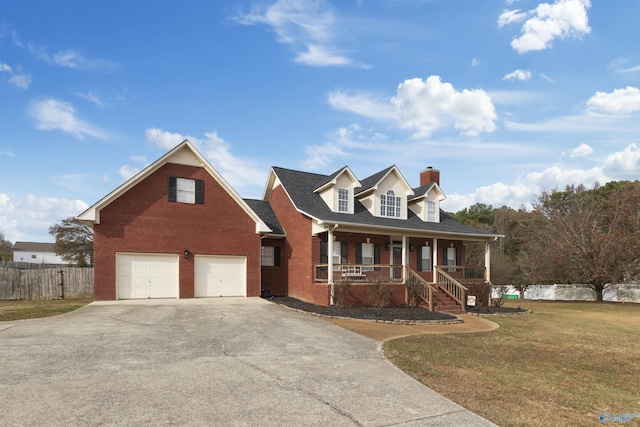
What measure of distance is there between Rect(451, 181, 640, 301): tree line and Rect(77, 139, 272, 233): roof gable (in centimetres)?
2371

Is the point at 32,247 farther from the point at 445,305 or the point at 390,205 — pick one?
the point at 445,305

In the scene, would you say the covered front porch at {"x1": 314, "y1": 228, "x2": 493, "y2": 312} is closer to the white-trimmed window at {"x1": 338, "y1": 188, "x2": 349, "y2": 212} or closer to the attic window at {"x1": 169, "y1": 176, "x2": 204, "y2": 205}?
the white-trimmed window at {"x1": 338, "y1": 188, "x2": 349, "y2": 212}

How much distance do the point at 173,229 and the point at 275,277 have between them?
6.63 meters

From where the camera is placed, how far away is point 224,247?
63.2 feet

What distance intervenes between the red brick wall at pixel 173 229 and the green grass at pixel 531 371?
454 inches

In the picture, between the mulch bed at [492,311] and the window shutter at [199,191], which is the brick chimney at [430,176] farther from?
the window shutter at [199,191]

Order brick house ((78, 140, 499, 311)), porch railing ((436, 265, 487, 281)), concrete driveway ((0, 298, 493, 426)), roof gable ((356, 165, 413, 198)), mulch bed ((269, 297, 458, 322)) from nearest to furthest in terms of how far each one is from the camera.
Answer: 1. concrete driveway ((0, 298, 493, 426))
2. mulch bed ((269, 297, 458, 322))
3. brick house ((78, 140, 499, 311))
4. roof gable ((356, 165, 413, 198))
5. porch railing ((436, 265, 487, 281))

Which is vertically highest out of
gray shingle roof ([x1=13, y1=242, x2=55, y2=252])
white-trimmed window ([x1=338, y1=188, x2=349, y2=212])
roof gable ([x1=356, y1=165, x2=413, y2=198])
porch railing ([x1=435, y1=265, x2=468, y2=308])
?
roof gable ([x1=356, y1=165, x2=413, y2=198])

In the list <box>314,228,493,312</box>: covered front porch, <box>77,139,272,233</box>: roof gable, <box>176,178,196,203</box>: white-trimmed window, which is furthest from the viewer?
<box>176,178,196,203</box>: white-trimmed window

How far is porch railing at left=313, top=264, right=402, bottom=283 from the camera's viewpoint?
59.0 ft

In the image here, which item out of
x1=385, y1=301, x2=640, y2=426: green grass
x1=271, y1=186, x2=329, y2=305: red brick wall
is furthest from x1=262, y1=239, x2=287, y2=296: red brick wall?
x1=385, y1=301, x2=640, y2=426: green grass

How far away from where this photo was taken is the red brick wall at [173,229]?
664 inches

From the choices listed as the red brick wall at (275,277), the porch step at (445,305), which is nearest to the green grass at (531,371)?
the porch step at (445,305)

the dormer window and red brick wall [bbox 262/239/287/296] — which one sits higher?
the dormer window
